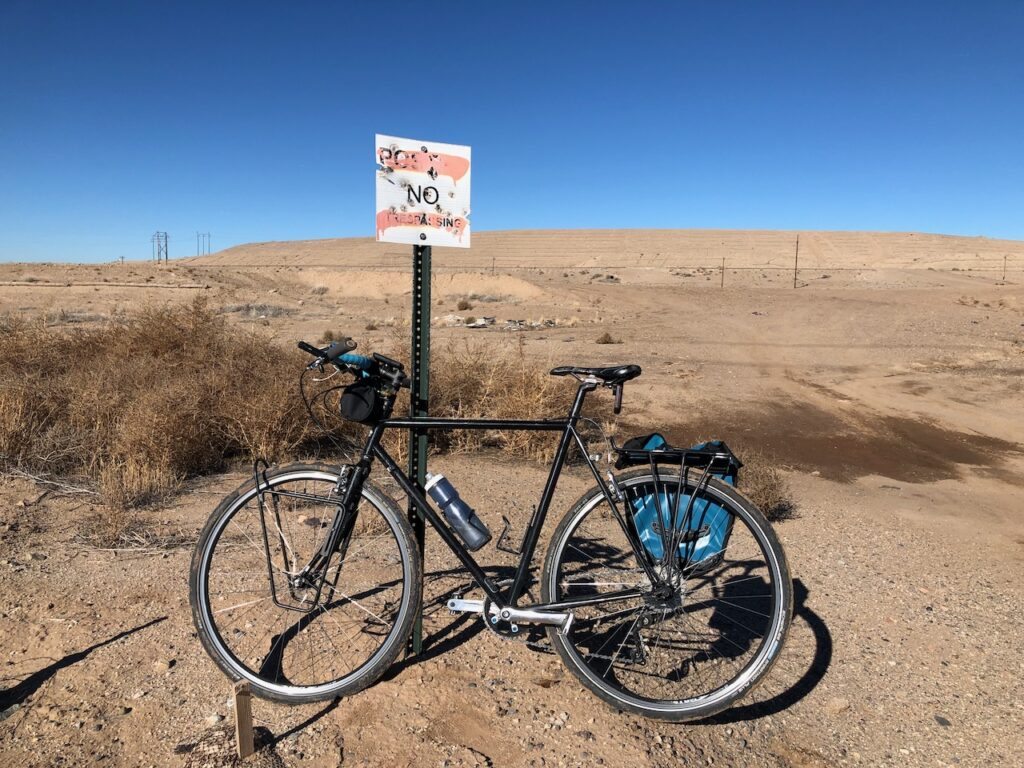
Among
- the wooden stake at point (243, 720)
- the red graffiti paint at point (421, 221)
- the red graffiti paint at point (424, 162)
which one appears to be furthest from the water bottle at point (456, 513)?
the red graffiti paint at point (424, 162)

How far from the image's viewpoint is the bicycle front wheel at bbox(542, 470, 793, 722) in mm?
2545

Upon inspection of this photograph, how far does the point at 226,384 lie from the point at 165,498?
4.97 feet

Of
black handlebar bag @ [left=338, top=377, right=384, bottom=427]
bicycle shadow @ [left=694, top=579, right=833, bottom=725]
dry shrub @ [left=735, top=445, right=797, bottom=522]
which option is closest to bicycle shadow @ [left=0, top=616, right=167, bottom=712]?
black handlebar bag @ [left=338, top=377, right=384, bottom=427]

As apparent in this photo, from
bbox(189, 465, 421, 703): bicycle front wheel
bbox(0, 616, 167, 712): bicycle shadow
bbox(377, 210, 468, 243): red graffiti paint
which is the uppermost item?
bbox(377, 210, 468, 243): red graffiti paint

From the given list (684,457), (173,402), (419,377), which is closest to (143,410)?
(173,402)

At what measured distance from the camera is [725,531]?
2.68m

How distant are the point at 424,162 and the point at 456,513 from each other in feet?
4.56

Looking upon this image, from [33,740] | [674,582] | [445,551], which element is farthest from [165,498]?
[674,582]

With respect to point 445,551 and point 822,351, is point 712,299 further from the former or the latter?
point 445,551

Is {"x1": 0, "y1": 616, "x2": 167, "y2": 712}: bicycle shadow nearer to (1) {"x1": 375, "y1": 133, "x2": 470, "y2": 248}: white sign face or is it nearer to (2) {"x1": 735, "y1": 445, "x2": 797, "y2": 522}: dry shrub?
(1) {"x1": 375, "y1": 133, "x2": 470, "y2": 248}: white sign face

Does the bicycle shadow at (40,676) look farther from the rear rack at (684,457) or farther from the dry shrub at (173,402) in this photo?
the rear rack at (684,457)

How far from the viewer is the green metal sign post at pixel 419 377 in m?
2.83

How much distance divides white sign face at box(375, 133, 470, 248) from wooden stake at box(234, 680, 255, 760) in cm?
167

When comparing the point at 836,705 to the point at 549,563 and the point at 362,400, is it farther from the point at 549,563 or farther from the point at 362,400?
the point at 362,400
